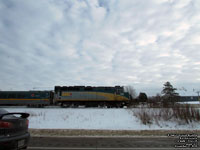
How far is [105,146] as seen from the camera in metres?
5.00

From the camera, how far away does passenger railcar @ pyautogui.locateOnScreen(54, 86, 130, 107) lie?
26203mm

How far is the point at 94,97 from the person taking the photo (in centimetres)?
2625

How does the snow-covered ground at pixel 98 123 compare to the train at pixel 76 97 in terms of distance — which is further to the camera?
the train at pixel 76 97

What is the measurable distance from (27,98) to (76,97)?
33.6ft

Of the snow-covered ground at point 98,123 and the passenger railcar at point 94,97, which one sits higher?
the passenger railcar at point 94,97

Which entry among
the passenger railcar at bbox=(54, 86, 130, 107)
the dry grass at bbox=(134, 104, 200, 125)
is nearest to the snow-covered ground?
the dry grass at bbox=(134, 104, 200, 125)

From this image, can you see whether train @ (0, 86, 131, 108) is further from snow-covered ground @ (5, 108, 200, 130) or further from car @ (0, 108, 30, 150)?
car @ (0, 108, 30, 150)

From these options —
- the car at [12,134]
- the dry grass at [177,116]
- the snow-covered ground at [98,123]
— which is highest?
the car at [12,134]

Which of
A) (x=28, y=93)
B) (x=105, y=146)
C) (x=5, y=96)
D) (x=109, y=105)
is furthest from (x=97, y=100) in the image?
(x=105, y=146)

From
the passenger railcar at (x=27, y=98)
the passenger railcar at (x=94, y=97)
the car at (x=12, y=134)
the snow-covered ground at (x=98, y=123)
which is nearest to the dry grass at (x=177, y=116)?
the snow-covered ground at (x=98, y=123)

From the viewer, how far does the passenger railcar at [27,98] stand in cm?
2728

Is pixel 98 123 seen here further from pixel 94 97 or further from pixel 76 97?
pixel 76 97

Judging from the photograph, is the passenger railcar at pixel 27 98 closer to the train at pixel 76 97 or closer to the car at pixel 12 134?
the train at pixel 76 97

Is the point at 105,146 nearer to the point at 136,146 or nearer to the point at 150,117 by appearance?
the point at 136,146
